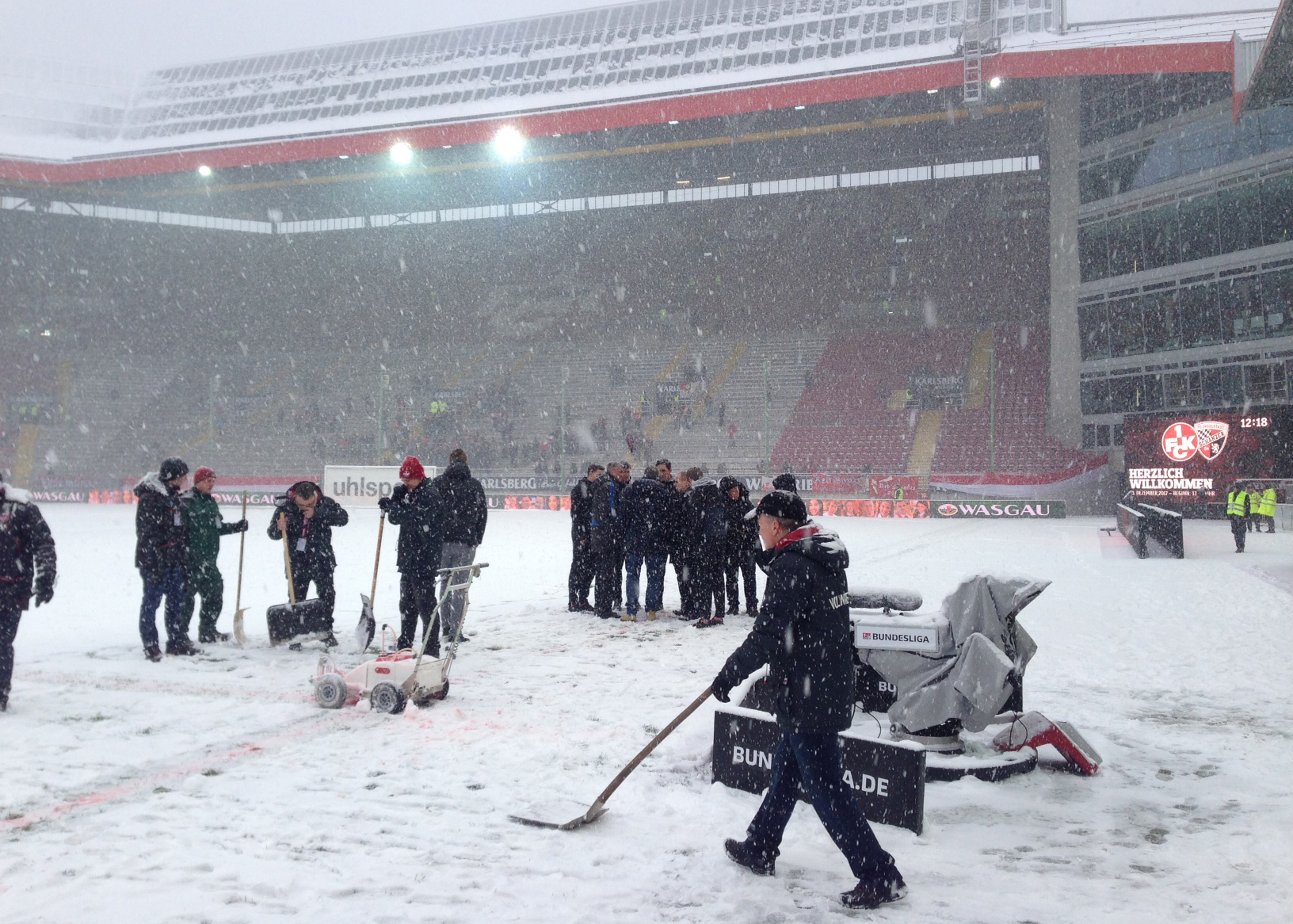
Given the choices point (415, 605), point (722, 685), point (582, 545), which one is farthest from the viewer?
point (582, 545)

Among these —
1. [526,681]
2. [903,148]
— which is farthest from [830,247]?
[526,681]

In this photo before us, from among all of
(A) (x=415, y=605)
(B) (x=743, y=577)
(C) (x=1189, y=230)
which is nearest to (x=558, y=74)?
(C) (x=1189, y=230)

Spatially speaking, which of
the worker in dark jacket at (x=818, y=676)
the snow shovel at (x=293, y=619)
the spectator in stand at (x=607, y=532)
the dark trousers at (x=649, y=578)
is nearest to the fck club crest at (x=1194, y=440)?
the dark trousers at (x=649, y=578)

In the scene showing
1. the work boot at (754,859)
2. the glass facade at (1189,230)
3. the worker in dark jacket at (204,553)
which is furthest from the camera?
the glass facade at (1189,230)

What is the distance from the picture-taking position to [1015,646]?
565 centimetres

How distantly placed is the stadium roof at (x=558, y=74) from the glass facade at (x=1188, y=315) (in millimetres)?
6304

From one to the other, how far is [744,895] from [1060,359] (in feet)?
106

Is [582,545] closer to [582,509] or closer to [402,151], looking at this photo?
[582,509]

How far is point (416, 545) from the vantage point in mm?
7781

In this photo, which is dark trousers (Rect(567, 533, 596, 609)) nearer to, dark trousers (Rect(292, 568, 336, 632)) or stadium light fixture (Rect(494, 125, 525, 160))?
dark trousers (Rect(292, 568, 336, 632))

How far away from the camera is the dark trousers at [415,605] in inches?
308

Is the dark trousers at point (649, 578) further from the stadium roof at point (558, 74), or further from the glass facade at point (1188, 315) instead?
the glass facade at point (1188, 315)

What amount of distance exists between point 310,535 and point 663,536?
145 inches

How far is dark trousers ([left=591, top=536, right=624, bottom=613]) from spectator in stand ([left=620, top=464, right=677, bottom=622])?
159 mm
